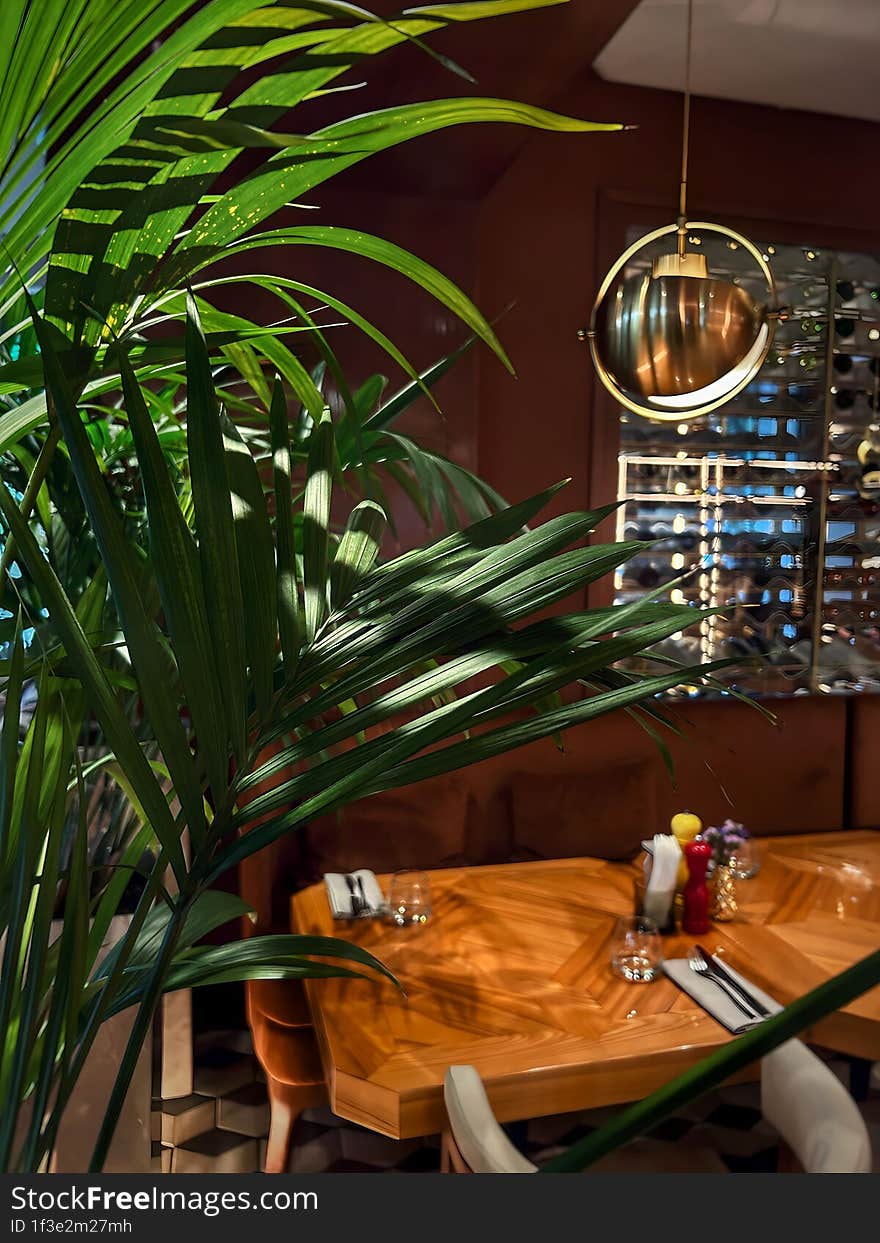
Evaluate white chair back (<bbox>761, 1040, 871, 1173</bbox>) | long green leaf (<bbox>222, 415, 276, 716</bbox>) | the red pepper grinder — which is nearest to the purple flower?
the red pepper grinder

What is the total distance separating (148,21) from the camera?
17.9 inches

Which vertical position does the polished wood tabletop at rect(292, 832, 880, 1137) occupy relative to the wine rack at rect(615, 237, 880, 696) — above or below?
below

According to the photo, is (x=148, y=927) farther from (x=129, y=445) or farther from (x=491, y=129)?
(x=491, y=129)

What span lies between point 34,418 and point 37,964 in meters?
0.34

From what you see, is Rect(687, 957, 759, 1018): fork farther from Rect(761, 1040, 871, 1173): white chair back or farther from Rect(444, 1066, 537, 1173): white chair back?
Rect(444, 1066, 537, 1173): white chair back

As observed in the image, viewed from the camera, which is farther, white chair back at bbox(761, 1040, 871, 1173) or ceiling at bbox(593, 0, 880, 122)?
ceiling at bbox(593, 0, 880, 122)

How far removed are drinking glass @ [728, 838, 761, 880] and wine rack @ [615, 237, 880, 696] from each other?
94 cm

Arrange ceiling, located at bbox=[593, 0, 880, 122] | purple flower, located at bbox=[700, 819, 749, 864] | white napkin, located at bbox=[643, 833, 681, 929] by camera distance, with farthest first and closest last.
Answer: ceiling, located at bbox=[593, 0, 880, 122] < purple flower, located at bbox=[700, 819, 749, 864] < white napkin, located at bbox=[643, 833, 681, 929]

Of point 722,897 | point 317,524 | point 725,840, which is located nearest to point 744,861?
point 725,840

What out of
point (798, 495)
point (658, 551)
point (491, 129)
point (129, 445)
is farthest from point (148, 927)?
point (798, 495)

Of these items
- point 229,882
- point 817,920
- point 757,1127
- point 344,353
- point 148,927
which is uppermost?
point 344,353

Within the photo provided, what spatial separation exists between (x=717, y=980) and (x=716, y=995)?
0.08 meters

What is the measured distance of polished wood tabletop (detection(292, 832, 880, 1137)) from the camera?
1.55 meters

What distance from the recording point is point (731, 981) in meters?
1.82
